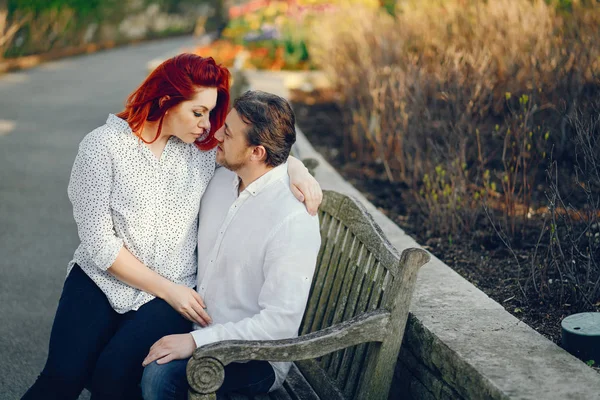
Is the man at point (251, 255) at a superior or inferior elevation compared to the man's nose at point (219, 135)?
inferior

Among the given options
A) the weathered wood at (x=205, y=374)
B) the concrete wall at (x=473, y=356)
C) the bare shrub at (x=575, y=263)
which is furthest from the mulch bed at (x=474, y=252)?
the weathered wood at (x=205, y=374)

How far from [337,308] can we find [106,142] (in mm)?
1102

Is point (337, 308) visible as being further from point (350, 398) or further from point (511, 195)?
point (511, 195)

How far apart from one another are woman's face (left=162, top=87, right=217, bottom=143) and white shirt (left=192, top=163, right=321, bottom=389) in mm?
246

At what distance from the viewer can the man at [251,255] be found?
269 cm

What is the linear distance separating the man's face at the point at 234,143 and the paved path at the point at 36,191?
149 cm

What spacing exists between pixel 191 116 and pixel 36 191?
4306 millimetres

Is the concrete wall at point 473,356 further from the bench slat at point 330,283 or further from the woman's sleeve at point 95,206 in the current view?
the woman's sleeve at point 95,206

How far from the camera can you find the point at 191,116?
309 centimetres

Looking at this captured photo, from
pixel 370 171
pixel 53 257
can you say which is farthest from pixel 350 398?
pixel 370 171

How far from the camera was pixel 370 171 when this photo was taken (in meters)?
6.57

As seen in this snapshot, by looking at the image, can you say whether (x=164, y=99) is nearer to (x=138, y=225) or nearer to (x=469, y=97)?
(x=138, y=225)

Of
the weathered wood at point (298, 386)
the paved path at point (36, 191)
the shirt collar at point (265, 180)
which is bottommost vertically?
the paved path at point (36, 191)

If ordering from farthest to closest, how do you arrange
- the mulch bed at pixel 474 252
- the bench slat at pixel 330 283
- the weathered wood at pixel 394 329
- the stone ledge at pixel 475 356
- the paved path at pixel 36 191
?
1. the paved path at pixel 36 191
2. the mulch bed at pixel 474 252
3. the bench slat at pixel 330 283
4. the weathered wood at pixel 394 329
5. the stone ledge at pixel 475 356
